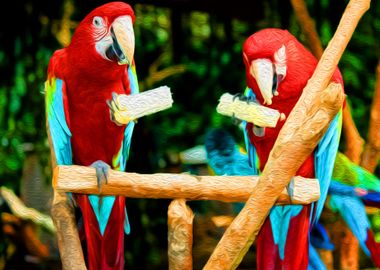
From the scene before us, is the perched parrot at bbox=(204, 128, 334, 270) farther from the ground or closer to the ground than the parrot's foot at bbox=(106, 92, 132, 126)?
closer to the ground

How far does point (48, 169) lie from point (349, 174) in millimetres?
1305

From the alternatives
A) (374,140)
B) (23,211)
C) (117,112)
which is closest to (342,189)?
(374,140)

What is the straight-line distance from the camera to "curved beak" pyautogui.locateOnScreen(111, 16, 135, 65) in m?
1.87

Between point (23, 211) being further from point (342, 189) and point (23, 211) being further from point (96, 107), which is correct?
point (342, 189)

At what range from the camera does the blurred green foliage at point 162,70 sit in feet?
9.64

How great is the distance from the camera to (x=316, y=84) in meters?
1.88

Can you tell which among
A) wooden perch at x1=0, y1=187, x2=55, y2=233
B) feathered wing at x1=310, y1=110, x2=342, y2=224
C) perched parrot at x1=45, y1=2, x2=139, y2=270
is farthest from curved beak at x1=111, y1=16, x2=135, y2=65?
wooden perch at x1=0, y1=187, x2=55, y2=233

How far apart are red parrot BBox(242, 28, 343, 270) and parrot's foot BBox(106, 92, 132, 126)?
0.28 metres

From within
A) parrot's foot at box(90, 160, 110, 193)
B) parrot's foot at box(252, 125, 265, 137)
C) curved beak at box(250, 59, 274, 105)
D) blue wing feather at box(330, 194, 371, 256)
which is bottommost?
blue wing feather at box(330, 194, 371, 256)

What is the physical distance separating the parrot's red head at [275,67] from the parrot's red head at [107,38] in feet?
→ 0.90

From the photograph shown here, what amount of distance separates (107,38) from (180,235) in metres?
0.46

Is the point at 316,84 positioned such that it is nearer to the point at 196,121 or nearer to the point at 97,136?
the point at 97,136

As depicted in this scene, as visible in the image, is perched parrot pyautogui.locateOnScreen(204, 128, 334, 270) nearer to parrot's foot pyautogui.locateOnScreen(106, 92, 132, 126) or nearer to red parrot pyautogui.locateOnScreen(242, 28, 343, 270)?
red parrot pyautogui.locateOnScreen(242, 28, 343, 270)

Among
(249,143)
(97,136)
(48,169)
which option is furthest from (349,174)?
(48,169)
